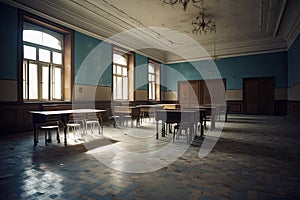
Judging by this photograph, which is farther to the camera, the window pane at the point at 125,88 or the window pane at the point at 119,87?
the window pane at the point at 125,88

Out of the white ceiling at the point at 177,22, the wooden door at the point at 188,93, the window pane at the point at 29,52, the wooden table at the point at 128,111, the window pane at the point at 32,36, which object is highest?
the white ceiling at the point at 177,22

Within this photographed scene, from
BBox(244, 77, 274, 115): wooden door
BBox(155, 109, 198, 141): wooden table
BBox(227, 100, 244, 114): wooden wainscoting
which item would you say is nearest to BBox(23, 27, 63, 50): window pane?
BBox(155, 109, 198, 141): wooden table

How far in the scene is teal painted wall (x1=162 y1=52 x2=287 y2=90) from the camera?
11.0m

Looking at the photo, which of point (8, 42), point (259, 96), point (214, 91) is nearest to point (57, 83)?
point (8, 42)

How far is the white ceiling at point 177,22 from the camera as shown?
6.51 m

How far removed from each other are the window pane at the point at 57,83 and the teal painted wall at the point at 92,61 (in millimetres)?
571

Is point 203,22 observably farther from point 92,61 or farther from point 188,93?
point 188,93

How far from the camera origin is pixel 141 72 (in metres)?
11.5

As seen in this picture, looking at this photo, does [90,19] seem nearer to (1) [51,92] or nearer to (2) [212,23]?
(1) [51,92]

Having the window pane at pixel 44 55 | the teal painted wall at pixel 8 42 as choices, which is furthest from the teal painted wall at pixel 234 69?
the teal painted wall at pixel 8 42

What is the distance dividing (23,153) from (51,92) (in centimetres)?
377

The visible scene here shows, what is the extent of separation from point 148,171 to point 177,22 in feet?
23.4

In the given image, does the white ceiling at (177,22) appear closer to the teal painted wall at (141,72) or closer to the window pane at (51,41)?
the teal painted wall at (141,72)

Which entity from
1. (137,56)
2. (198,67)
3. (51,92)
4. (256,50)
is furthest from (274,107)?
(51,92)
